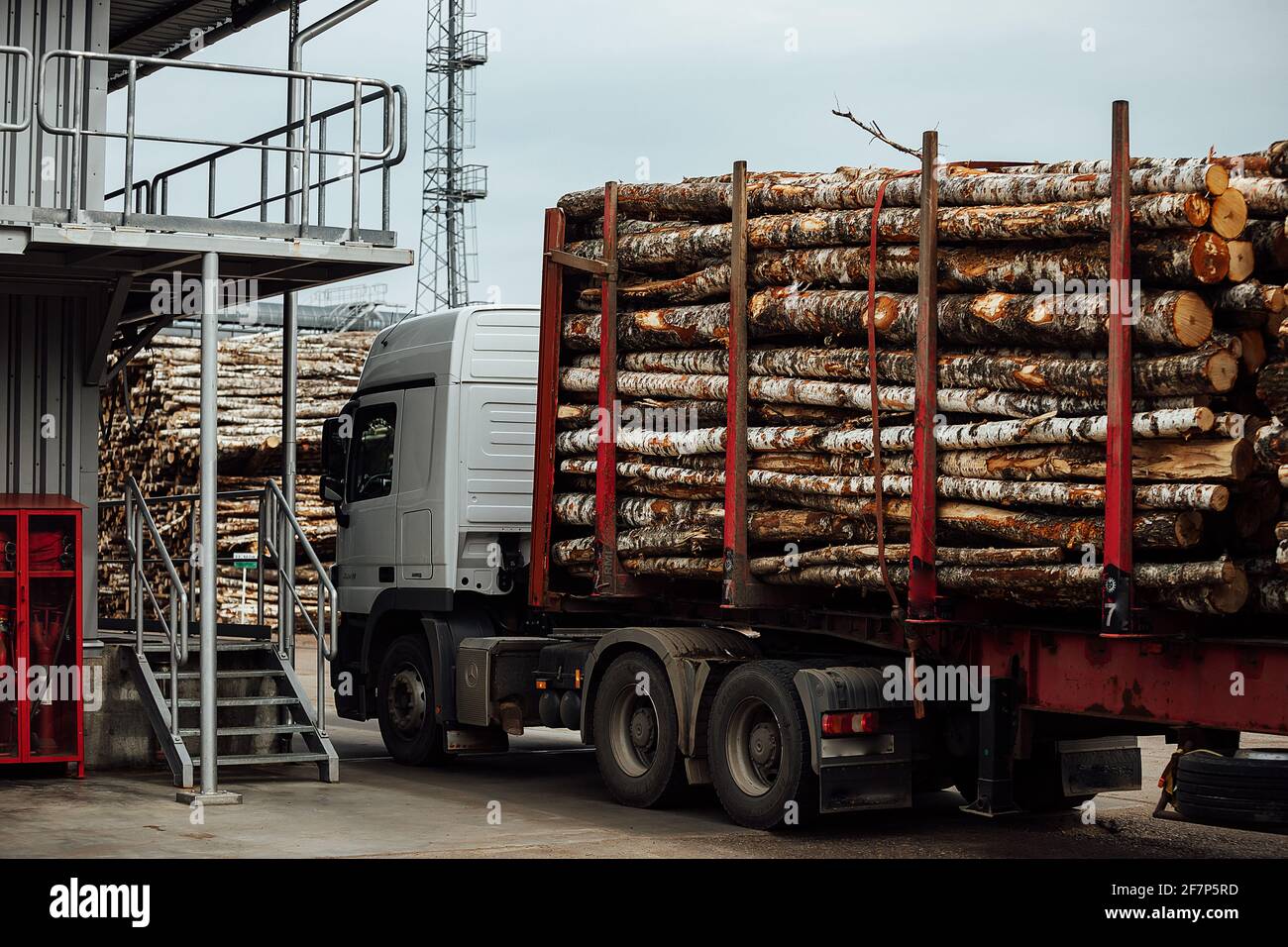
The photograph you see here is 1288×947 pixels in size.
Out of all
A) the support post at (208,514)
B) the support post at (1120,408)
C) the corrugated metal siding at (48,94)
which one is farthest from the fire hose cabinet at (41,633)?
the support post at (1120,408)

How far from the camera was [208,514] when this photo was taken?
1188 centimetres

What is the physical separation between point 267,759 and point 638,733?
2967mm

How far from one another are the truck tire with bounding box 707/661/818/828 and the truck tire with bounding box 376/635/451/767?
3.76 m

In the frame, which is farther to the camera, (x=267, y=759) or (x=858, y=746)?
(x=267, y=759)

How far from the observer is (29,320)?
1418 centimetres

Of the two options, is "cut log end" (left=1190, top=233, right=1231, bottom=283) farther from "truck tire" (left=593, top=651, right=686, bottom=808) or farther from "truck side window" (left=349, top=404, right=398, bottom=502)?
"truck side window" (left=349, top=404, right=398, bottom=502)

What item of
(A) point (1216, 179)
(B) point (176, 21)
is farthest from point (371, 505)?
(A) point (1216, 179)

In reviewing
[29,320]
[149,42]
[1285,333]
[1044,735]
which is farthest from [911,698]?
[149,42]

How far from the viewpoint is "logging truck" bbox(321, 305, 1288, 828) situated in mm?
9727

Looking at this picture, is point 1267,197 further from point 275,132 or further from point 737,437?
→ point 275,132

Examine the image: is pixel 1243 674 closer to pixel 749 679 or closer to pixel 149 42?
pixel 749 679

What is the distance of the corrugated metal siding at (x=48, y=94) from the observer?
43.7ft

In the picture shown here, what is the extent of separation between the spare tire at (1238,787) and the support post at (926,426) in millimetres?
1772

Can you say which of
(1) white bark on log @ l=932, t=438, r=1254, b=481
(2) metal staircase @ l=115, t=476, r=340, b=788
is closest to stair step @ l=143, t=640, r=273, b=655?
(2) metal staircase @ l=115, t=476, r=340, b=788
